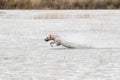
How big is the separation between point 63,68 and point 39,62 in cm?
89

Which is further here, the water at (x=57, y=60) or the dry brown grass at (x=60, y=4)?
the dry brown grass at (x=60, y=4)

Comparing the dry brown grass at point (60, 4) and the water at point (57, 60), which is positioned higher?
the water at point (57, 60)

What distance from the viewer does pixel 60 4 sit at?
108 feet

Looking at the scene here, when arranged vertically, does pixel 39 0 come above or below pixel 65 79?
below

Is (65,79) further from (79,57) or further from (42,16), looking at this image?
(42,16)

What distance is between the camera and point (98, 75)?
24.6 ft

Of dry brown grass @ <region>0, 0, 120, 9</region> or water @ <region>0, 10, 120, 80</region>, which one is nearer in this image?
water @ <region>0, 10, 120, 80</region>

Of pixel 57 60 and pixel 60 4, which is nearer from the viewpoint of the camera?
pixel 57 60

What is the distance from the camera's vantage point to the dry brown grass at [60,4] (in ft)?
106

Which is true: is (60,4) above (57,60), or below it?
below

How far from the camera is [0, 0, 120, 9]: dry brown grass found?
32.4 m

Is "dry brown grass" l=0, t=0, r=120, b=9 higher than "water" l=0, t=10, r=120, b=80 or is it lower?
lower

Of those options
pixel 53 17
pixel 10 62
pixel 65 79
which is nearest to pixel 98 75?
pixel 65 79

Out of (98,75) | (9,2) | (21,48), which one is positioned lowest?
(9,2)
